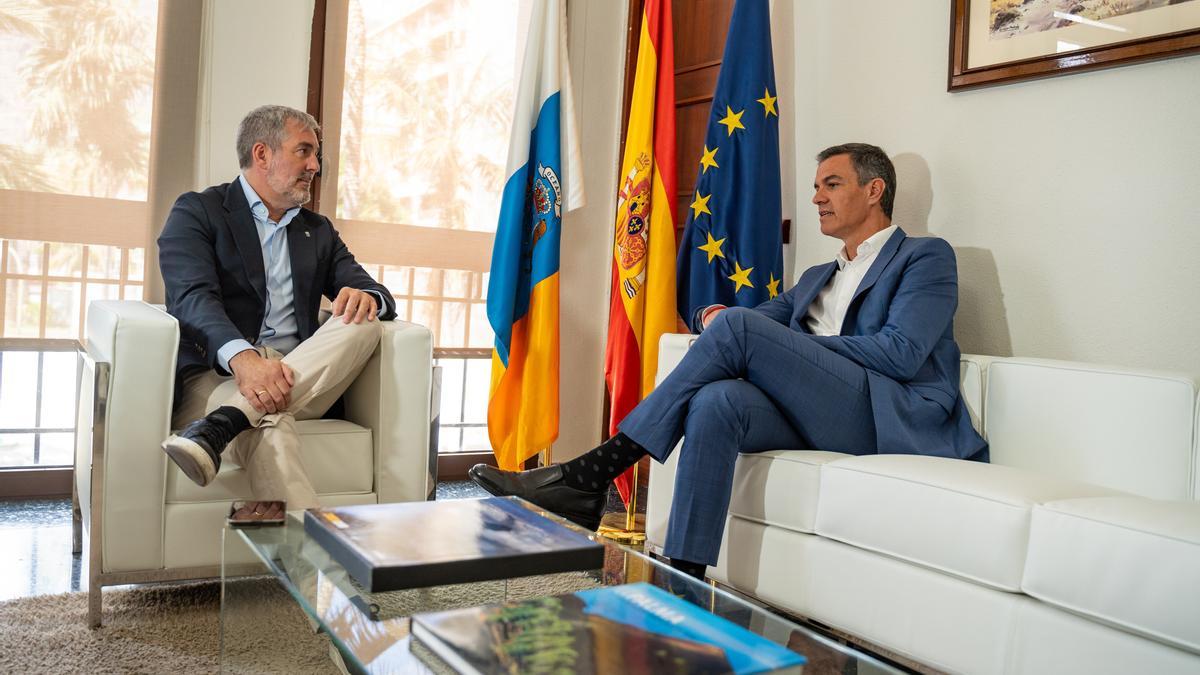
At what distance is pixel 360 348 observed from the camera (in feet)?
7.56

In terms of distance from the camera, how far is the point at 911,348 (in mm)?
2258

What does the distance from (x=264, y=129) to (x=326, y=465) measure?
98cm

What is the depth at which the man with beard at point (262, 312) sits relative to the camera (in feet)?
6.65

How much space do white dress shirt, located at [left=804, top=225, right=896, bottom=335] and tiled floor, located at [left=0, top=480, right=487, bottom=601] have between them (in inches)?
78.6

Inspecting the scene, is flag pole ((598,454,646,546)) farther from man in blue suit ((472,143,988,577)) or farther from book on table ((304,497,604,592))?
book on table ((304,497,604,592))

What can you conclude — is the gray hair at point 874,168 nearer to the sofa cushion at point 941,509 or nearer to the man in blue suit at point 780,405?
the man in blue suit at point 780,405

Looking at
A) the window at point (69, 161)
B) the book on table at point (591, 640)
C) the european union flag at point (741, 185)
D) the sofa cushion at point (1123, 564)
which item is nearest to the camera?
the book on table at point (591, 640)

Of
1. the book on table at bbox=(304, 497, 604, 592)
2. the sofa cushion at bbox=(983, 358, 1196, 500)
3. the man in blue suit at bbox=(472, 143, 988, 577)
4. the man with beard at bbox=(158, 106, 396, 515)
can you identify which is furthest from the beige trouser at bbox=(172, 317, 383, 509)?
the sofa cushion at bbox=(983, 358, 1196, 500)

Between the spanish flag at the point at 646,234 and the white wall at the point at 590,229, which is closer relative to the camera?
the spanish flag at the point at 646,234

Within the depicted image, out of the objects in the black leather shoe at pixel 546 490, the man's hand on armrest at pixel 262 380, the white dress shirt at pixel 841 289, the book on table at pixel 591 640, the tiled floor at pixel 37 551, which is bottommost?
the tiled floor at pixel 37 551

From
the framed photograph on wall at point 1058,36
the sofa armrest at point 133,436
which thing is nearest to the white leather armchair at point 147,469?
the sofa armrest at point 133,436

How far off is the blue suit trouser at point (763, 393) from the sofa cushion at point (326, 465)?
2.10 feet

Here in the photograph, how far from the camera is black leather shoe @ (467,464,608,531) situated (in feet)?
7.20

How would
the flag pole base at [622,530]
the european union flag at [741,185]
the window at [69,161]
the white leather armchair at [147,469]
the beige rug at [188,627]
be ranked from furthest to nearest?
the european union flag at [741,185], the flag pole base at [622,530], the window at [69,161], the white leather armchair at [147,469], the beige rug at [188,627]
